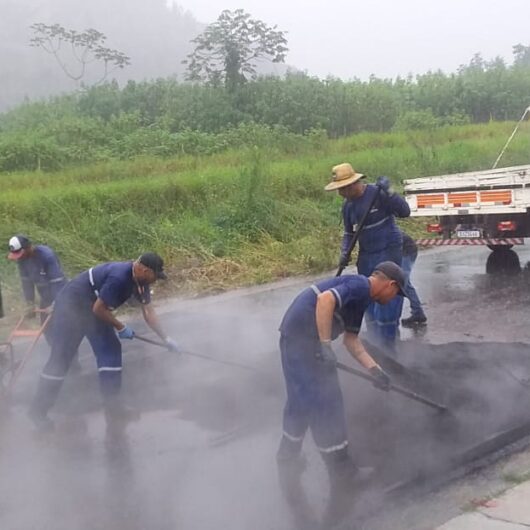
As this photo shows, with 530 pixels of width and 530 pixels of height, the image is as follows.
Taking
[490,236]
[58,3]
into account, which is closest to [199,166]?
[490,236]

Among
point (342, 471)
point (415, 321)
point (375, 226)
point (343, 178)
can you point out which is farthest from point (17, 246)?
point (415, 321)

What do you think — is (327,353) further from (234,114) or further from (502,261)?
(234,114)

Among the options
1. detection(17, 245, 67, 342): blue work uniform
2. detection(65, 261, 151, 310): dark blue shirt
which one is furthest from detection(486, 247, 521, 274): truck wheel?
detection(65, 261, 151, 310): dark blue shirt

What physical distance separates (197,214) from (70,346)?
27.6 feet

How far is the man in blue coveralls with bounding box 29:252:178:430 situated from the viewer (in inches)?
207

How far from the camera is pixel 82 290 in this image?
546 cm

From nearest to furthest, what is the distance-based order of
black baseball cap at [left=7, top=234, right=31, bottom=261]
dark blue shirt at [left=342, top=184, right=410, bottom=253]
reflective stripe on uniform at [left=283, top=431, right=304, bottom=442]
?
reflective stripe on uniform at [left=283, top=431, right=304, bottom=442] → dark blue shirt at [left=342, top=184, right=410, bottom=253] → black baseball cap at [left=7, top=234, right=31, bottom=261]

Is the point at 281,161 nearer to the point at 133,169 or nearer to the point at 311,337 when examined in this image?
the point at 133,169

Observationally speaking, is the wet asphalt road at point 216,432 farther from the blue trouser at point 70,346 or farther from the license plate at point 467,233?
the license plate at point 467,233

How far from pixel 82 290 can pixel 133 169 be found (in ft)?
38.4

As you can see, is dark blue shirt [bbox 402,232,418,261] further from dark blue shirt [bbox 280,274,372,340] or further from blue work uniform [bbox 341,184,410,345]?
dark blue shirt [bbox 280,274,372,340]

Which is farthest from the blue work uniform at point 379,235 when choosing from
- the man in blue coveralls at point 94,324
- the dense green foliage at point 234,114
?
the dense green foliage at point 234,114

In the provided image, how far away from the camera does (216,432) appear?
5.21 meters

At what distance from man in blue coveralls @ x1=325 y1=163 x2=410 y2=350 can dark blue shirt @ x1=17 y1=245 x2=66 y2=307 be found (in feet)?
8.07
